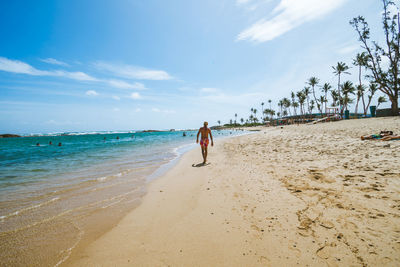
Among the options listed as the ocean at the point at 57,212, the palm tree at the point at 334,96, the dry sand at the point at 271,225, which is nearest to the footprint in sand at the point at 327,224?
the dry sand at the point at 271,225

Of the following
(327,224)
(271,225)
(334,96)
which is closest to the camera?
(327,224)

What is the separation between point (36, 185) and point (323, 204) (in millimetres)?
9661

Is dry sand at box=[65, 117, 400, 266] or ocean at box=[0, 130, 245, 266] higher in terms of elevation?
ocean at box=[0, 130, 245, 266]

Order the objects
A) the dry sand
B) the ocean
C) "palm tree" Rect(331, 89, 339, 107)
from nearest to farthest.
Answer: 1. the dry sand
2. the ocean
3. "palm tree" Rect(331, 89, 339, 107)

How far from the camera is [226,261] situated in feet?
7.30

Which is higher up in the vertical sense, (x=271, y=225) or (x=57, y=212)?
(x=57, y=212)

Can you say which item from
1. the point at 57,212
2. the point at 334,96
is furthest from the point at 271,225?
the point at 334,96

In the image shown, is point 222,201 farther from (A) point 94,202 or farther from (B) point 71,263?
(A) point 94,202

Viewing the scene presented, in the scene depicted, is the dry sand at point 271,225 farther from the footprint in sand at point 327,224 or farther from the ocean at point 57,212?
the ocean at point 57,212

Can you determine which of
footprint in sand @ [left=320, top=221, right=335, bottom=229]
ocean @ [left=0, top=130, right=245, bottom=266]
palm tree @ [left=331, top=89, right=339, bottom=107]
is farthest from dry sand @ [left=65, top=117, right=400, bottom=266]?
palm tree @ [left=331, top=89, right=339, bottom=107]

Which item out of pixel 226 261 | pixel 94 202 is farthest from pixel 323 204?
pixel 94 202

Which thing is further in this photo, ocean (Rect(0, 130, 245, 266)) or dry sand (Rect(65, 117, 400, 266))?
ocean (Rect(0, 130, 245, 266))

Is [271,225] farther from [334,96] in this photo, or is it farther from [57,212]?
[334,96]

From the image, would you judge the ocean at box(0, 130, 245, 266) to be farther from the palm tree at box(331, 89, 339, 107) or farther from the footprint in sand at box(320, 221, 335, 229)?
the palm tree at box(331, 89, 339, 107)
